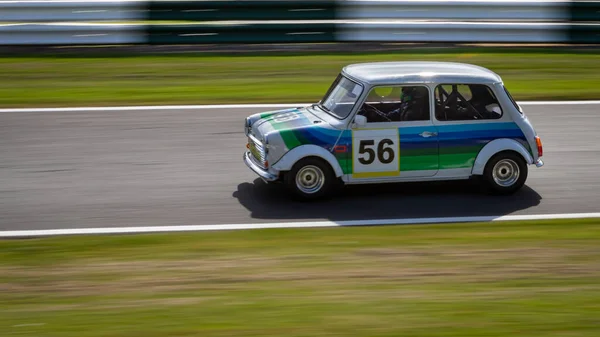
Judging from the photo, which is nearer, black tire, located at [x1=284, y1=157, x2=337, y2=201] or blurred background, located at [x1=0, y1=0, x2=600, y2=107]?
black tire, located at [x1=284, y1=157, x2=337, y2=201]

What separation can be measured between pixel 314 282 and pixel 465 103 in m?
3.53

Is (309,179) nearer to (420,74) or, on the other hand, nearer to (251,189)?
(251,189)

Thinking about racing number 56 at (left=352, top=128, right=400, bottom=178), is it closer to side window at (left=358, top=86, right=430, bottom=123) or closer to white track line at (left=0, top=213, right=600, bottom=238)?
side window at (left=358, top=86, right=430, bottom=123)

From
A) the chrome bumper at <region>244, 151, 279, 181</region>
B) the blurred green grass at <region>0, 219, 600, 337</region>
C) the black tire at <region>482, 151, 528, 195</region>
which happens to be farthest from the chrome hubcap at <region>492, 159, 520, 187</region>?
the chrome bumper at <region>244, 151, 279, 181</region>

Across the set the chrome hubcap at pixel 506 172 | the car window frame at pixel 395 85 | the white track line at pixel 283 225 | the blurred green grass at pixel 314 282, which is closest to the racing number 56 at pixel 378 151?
the car window frame at pixel 395 85

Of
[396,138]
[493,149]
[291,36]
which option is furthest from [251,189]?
[291,36]

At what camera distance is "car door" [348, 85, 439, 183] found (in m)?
9.19

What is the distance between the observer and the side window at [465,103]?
936 centimetres

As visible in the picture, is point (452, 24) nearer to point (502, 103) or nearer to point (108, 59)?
point (108, 59)

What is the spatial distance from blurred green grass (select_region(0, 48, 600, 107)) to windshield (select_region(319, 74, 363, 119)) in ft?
12.6

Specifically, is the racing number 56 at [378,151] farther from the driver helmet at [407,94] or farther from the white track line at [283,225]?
the white track line at [283,225]

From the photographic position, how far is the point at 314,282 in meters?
6.89

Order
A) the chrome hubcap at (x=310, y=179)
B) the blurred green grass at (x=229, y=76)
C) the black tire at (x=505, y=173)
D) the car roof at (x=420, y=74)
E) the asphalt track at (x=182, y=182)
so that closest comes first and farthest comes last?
the asphalt track at (x=182, y=182)
the chrome hubcap at (x=310, y=179)
the car roof at (x=420, y=74)
the black tire at (x=505, y=173)
the blurred green grass at (x=229, y=76)

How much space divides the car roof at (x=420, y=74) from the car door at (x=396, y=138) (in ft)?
0.37
